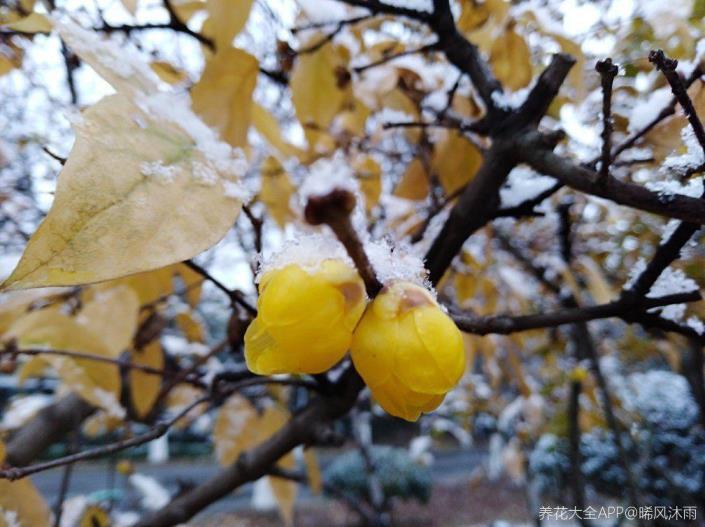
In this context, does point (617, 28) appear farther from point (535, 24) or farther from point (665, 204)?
point (665, 204)

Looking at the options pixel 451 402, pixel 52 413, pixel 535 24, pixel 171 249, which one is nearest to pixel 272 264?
pixel 171 249

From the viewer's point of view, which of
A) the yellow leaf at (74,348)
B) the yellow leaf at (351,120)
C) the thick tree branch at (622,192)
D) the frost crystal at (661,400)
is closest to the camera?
the thick tree branch at (622,192)

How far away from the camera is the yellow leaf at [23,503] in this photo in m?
0.41

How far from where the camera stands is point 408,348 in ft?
0.70

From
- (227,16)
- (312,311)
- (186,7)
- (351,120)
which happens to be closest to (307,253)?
(312,311)

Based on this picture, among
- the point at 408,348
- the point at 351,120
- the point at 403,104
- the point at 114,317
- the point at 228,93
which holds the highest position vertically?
the point at 351,120

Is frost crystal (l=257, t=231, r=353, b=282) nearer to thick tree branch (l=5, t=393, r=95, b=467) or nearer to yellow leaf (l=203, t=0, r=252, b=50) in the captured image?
yellow leaf (l=203, t=0, r=252, b=50)

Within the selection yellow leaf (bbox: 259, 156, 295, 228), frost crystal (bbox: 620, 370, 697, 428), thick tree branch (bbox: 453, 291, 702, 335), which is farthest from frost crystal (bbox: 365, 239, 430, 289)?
frost crystal (bbox: 620, 370, 697, 428)

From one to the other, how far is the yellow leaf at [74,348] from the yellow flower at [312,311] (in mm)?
423

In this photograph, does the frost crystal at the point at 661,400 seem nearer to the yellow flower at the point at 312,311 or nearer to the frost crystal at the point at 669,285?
the frost crystal at the point at 669,285

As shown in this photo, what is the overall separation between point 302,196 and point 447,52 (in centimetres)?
42

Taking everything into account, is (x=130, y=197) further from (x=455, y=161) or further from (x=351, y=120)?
(x=351, y=120)

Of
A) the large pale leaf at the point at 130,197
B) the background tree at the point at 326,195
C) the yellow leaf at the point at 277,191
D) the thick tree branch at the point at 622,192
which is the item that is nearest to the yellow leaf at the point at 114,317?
the background tree at the point at 326,195

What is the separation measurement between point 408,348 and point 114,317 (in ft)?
1.60
